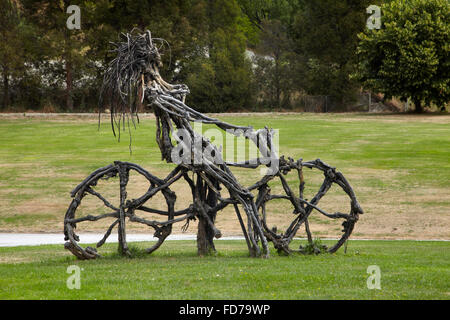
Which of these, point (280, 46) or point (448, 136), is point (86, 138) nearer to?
point (448, 136)

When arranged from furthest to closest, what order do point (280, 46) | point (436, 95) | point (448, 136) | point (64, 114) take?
point (280, 46), point (64, 114), point (436, 95), point (448, 136)

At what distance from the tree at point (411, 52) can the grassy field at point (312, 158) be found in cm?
199

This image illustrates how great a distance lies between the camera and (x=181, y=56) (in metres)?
59.3

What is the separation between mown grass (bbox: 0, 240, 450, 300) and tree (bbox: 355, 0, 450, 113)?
3538cm

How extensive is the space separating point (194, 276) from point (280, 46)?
190 feet

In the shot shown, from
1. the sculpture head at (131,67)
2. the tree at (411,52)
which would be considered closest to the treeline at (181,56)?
the tree at (411,52)

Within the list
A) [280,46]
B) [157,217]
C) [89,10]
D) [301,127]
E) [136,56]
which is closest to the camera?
[136,56]

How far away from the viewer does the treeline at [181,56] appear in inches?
2174

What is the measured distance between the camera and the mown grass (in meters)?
9.08

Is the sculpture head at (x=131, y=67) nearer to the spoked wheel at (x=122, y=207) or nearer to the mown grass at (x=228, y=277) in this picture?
the spoked wheel at (x=122, y=207)

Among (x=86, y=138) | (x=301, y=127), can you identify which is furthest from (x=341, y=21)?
(x=86, y=138)

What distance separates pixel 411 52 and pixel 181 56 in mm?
19339

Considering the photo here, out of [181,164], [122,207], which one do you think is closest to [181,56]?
[122,207]

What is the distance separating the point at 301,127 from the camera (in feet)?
140
